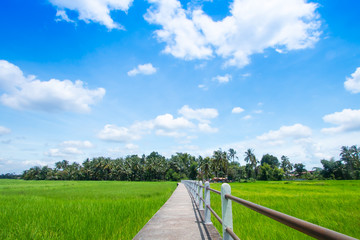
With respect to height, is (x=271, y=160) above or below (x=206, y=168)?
above

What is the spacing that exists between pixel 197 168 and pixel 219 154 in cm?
1591

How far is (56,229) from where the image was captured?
4793 millimetres

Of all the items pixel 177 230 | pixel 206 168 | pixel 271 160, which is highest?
pixel 271 160

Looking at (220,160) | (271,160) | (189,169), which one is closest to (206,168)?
(220,160)

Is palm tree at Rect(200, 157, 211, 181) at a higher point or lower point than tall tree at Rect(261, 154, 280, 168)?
lower

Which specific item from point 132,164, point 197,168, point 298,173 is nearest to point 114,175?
point 132,164

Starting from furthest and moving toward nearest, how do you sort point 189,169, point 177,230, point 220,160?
point 189,169 → point 220,160 → point 177,230

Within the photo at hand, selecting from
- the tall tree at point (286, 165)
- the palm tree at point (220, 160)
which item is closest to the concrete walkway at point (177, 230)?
the palm tree at point (220, 160)

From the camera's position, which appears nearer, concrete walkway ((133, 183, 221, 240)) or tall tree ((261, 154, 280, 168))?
concrete walkway ((133, 183, 221, 240))

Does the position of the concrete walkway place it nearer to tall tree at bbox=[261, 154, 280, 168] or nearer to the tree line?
the tree line

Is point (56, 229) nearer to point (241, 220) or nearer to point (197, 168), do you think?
point (241, 220)

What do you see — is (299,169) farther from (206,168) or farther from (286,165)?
(206,168)

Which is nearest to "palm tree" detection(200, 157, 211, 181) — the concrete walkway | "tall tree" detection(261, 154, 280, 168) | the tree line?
the tree line

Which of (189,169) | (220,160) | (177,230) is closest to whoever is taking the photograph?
(177,230)
